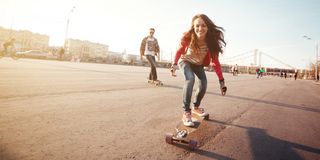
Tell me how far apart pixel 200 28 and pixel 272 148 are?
6.49 feet

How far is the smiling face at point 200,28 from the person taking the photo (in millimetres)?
3330

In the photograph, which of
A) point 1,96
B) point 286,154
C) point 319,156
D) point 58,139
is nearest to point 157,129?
point 58,139

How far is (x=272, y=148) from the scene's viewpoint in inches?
95.3

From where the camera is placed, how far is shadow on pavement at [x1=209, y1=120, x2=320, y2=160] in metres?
2.20

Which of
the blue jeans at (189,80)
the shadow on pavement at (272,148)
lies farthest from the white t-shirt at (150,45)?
the shadow on pavement at (272,148)

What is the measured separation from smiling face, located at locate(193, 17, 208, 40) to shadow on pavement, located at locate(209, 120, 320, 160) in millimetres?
1657

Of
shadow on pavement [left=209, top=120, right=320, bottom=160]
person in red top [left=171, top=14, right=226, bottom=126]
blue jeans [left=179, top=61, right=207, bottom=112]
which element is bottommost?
shadow on pavement [left=209, top=120, right=320, bottom=160]

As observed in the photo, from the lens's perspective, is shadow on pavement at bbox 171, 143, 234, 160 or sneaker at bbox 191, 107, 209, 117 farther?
sneaker at bbox 191, 107, 209, 117

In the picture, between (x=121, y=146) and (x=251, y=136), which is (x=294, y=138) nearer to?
(x=251, y=136)

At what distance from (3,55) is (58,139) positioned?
75.5 ft

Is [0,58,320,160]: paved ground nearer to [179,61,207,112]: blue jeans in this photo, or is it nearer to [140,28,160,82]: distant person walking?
[179,61,207,112]: blue jeans

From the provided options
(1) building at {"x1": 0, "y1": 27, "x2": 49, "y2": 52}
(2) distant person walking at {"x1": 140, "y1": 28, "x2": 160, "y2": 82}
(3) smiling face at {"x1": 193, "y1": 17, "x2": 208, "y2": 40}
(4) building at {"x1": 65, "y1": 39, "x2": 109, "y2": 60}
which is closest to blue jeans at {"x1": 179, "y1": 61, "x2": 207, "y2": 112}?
(3) smiling face at {"x1": 193, "y1": 17, "x2": 208, "y2": 40}

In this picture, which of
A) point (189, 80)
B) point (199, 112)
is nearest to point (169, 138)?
point (189, 80)

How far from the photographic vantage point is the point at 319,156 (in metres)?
2.29
